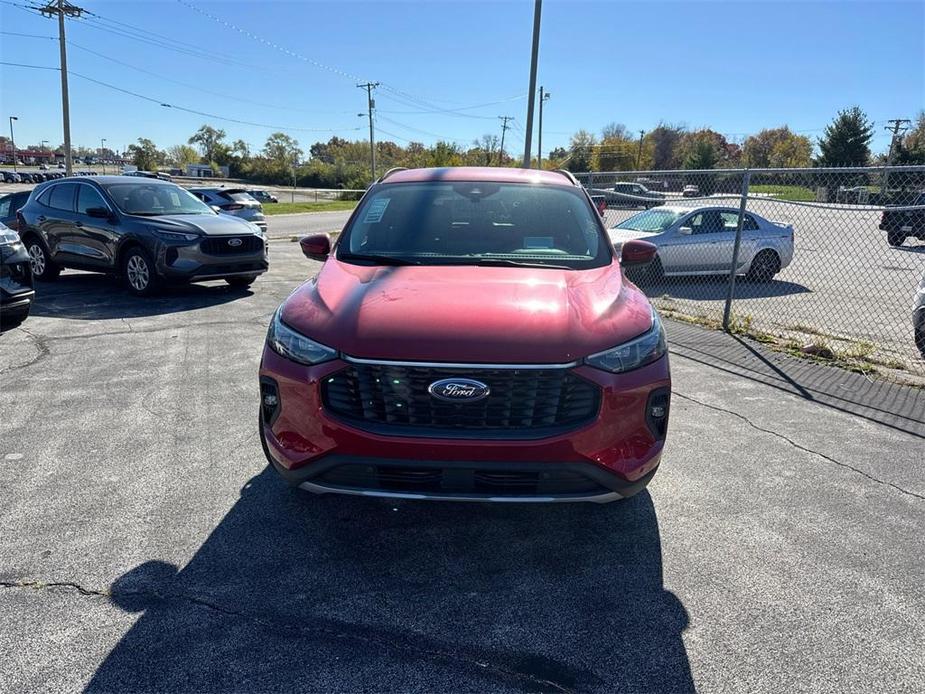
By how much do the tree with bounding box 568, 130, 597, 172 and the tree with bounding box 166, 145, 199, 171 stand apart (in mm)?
71221

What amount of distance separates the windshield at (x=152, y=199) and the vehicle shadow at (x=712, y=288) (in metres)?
7.32

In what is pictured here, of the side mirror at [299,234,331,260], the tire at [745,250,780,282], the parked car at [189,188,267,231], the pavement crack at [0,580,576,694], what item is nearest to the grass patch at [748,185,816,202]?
the tire at [745,250,780,282]

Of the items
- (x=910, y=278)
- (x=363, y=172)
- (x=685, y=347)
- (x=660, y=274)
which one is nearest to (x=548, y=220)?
(x=685, y=347)

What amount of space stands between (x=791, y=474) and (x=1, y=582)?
4.11 meters

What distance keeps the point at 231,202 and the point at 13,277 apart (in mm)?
11704

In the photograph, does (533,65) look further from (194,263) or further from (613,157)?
(613,157)

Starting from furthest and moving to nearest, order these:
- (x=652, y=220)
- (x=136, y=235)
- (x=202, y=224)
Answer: (x=652, y=220)
(x=202, y=224)
(x=136, y=235)

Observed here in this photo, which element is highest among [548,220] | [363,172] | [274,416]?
[363,172]

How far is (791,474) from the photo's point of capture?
3963mm

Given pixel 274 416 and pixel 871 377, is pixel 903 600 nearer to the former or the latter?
pixel 274 416

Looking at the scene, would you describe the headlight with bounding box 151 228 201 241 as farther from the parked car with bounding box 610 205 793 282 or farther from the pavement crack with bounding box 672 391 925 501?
the pavement crack with bounding box 672 391 925 501

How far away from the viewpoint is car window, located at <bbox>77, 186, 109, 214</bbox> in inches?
377

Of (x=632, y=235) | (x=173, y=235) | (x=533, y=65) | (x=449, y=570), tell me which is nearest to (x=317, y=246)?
(x=449, y=570)

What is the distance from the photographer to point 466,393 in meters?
2.67
